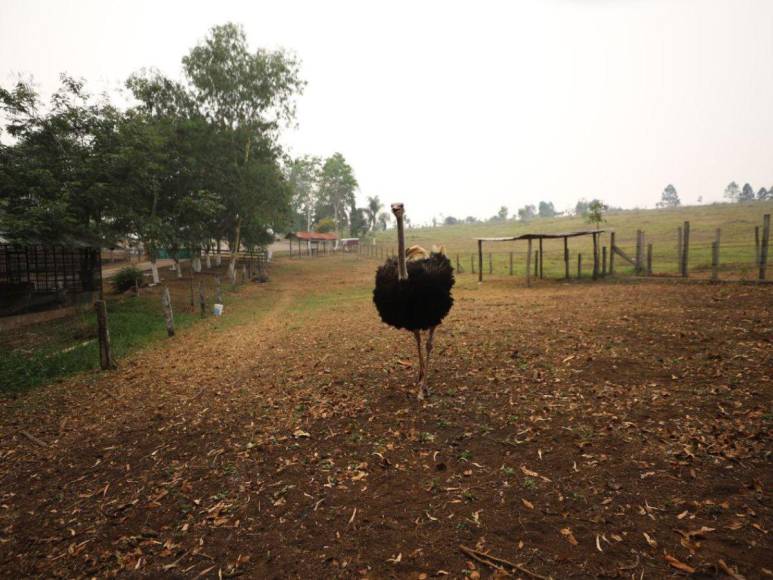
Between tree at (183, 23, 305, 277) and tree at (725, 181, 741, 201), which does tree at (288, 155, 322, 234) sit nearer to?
tree at (183, 23, 305, 277)

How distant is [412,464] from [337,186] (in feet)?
239

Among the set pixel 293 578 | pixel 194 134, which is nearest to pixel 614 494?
pixel 293 578

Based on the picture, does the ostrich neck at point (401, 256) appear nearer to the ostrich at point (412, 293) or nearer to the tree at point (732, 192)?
the ostrich at point (412, 293)

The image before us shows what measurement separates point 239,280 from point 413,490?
2898 cm

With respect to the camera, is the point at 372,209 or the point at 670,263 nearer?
the point at 670,263

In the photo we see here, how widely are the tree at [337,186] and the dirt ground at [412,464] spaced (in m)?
66.7

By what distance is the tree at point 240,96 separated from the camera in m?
25.4

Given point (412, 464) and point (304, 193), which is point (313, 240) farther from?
point (412, 464)

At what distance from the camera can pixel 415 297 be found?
18.5 feet

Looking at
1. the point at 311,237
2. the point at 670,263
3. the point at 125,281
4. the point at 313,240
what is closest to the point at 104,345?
the point at 125,281

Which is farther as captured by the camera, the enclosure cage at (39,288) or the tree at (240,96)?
the tree at (240,96)

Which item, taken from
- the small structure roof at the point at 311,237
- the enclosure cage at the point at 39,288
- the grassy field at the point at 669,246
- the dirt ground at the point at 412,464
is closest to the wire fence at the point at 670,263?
the grassy field at the point at 669,246

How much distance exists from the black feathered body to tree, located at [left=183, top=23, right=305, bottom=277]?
76.1 feet

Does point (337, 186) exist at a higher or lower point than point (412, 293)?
higher
